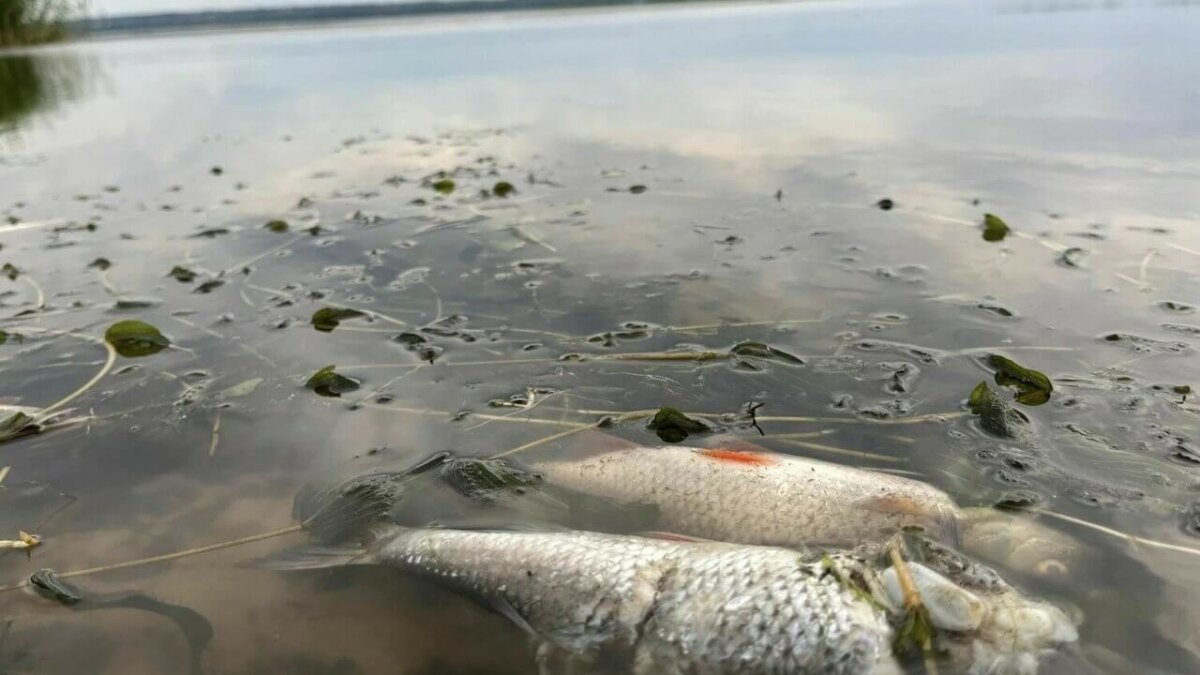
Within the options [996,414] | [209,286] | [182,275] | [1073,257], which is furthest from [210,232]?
[1073,257]

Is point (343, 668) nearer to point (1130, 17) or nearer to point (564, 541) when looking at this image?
point (564, 541)

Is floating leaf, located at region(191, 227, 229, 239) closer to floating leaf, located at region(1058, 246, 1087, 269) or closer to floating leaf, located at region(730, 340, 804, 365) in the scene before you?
floating leaf, located at region(730, 340, 804, 365)

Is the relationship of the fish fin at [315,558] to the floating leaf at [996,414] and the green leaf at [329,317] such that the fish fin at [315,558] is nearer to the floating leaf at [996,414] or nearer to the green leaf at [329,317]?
the green leaf at [329,317]

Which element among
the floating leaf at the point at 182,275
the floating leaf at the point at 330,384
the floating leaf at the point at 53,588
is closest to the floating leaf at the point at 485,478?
the floating leaf at the point at 330,384

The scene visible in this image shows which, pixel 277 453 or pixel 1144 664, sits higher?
pixel 1144 664

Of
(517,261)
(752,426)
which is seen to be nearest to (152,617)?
(752,426)

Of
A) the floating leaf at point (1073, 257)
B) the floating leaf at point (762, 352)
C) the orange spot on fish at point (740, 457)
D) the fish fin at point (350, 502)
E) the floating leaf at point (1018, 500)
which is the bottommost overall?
the fish fin at point (350, 502)
